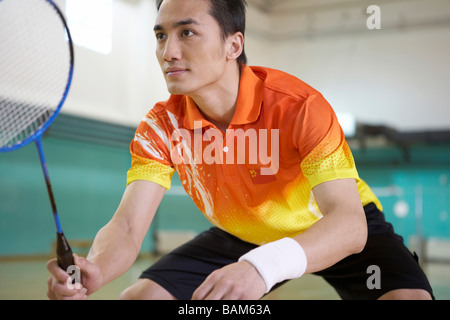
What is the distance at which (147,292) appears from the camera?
2416mm

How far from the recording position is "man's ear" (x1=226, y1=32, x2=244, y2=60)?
2178mm

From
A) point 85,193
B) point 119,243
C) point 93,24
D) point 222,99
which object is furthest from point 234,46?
point 85,193

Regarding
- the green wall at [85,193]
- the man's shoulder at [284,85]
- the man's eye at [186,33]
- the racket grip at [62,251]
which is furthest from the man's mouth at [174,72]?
the green wall at [85,193]

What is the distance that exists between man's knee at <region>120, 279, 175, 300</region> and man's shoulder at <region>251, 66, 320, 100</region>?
1.07 m

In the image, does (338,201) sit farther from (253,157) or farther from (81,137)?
(81,137)

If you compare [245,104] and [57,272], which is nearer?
[57,272]

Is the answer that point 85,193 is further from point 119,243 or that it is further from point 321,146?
point 321,146

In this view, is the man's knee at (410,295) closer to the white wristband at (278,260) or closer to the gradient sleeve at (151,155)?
the white wristband at (278,260)

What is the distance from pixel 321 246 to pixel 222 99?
0.88 metres

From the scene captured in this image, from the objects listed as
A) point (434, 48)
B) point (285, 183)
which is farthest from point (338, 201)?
point (434, 48)

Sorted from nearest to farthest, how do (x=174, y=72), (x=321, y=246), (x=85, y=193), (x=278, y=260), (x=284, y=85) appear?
(x=278, y=260) < (x=321, y=246) < (x=174, y=72) < (x=284, y=85) < (x=85, y=193)

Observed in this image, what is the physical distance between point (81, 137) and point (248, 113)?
846 centimetres

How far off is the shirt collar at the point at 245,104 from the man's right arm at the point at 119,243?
0.34m

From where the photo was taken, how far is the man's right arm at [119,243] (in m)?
1.59
